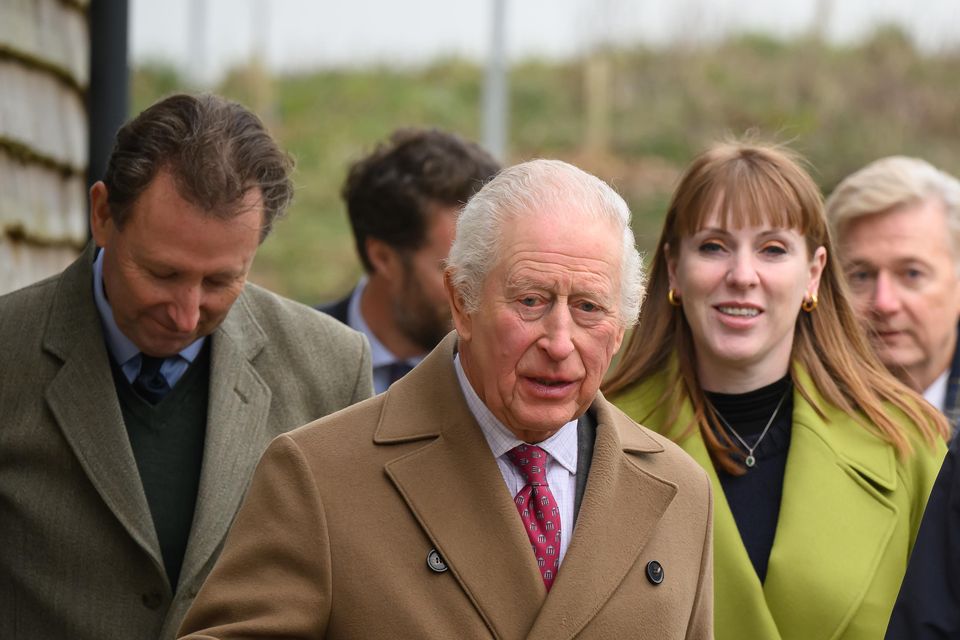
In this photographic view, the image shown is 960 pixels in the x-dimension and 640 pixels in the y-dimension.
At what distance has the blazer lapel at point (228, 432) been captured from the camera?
3.52 m

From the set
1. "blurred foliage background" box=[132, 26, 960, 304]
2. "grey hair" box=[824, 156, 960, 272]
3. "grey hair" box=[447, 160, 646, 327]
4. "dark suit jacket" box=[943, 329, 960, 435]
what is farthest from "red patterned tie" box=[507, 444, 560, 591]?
"blurred foliage background" box=[132, 26, 960, 304]

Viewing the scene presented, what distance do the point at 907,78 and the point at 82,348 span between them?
19221mm

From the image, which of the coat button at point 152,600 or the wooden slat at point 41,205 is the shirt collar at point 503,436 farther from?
the wooden slat at point 41,205

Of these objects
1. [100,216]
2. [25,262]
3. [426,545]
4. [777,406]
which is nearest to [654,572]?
[426,545]

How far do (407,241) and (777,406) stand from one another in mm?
1872

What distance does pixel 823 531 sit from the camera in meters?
3.99

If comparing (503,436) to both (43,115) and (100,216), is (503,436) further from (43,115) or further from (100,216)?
(43,115)

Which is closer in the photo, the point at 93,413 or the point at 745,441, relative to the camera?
the point at 93,413

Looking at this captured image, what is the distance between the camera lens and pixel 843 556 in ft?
13.0

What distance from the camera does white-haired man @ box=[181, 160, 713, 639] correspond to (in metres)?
2.92

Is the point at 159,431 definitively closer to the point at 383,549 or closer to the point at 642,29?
the point at 383,549

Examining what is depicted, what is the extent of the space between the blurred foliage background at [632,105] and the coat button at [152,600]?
15.2 metres

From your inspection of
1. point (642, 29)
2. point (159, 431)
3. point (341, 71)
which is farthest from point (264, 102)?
point (159, 431)

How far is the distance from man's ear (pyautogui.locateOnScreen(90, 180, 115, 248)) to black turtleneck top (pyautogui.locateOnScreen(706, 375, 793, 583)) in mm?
1684
